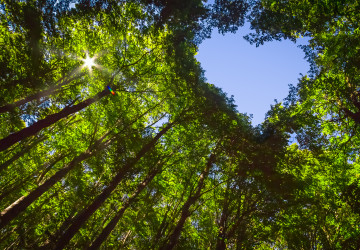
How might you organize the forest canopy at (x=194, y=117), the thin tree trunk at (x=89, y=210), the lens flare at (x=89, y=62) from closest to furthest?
the thin tree trunk at (x=89, y=210) → the forest canopy at (x=194, y=117) → the lens flare at (x=89, y=62)

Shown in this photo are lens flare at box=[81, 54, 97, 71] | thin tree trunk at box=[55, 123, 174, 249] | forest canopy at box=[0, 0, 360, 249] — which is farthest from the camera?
lens flare at box=[81, 54, 97, 71]

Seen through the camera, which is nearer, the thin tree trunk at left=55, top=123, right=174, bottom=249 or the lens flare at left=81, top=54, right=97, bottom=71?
the thin tree trunk at left=55, top=123, right=174, bottom=249

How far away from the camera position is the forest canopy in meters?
8.82

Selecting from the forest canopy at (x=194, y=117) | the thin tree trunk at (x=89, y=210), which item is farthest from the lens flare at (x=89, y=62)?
the thin tree trunk at (x=89, y=210)

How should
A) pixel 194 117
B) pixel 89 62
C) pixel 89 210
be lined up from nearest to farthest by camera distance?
pixel 89 210
pixel 194 117
pixel 89 62

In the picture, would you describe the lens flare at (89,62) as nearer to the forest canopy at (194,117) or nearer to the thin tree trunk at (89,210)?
the forest canopy at (194,117)

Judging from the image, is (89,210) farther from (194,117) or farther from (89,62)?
(89,62)

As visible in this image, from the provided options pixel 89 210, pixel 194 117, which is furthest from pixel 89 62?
pixel 89 210

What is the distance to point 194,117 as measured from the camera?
11.8 metres

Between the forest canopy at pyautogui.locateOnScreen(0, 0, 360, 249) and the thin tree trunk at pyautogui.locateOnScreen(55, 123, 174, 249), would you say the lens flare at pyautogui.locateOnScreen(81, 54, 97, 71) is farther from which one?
the thin tree trunk at pyautogui.locateOnScreen(55, 123, 174, 249)

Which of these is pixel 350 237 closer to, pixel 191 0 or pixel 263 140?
pixel 263 140

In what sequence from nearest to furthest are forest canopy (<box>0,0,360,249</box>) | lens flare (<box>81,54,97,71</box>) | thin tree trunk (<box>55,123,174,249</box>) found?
thin tree trunk (<box>55,123,174,249</box>)
forest canopy (<box>0,0,360,249</box>)
lens flare (<box>81,54,97,71</box>)

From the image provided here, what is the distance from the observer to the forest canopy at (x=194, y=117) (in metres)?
8.82

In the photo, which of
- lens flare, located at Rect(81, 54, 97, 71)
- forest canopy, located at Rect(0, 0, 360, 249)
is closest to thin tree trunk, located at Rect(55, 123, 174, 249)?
forest canopy, located at Rect(0, 0, 360, 249)
